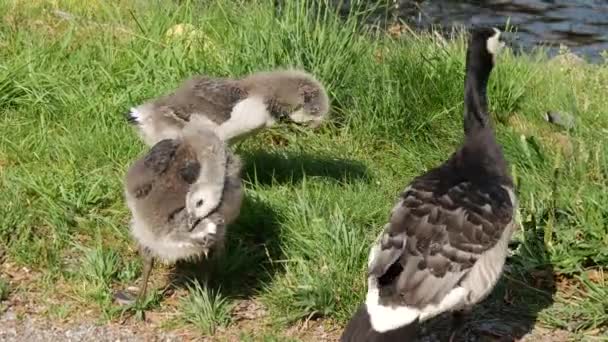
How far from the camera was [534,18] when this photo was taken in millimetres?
12867

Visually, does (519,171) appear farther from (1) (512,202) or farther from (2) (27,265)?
(2) (27,265)

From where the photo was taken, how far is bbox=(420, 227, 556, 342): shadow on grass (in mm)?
5637

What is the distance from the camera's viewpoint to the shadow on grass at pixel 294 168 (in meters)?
6.92

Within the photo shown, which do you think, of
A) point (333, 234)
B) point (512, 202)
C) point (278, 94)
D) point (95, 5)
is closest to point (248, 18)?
point (278, 94)

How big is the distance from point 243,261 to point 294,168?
1.24m

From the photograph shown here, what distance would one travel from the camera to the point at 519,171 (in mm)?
6844

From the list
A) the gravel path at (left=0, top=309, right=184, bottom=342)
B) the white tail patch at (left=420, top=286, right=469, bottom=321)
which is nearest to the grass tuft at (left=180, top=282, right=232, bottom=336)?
the gravel path at (left=0, top=309, right=184, bottom=342)

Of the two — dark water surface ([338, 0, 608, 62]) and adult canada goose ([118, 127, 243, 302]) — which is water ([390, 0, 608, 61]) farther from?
adult canada goose ([118, 127, 243, 302])

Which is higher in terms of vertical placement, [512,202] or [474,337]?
[512,202]

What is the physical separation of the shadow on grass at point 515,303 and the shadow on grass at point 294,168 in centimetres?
138

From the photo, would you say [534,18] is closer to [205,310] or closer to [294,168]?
[294,168]

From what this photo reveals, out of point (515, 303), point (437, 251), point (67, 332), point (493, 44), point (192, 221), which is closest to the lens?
point (437, 251)

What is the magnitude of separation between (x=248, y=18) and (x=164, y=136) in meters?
2.27

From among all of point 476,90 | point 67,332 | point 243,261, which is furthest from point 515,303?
point 67,332
